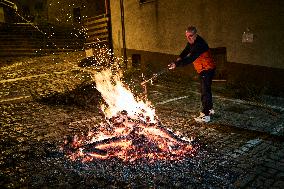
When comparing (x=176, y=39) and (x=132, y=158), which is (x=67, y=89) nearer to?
(x=176, y=39)

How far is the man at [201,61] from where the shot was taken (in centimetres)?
725

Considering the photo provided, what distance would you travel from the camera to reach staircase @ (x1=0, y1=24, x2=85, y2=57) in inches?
927

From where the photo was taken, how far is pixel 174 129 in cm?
725

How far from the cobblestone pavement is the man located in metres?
0.43

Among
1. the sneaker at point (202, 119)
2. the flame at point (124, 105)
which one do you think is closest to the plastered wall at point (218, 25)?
the sneaker at point (202, 119)

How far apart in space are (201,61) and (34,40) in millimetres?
21463

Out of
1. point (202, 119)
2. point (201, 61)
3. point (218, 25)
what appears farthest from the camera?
point (218, 25)

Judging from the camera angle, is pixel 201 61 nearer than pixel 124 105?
Yes

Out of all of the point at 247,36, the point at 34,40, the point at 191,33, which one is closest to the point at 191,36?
the point at 191,33

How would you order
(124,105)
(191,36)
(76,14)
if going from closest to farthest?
(191,36), (124,105), (76,14)

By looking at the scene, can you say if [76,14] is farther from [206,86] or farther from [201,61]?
[206,86]

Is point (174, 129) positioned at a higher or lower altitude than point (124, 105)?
lower

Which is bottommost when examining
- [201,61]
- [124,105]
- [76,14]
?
[124,105]

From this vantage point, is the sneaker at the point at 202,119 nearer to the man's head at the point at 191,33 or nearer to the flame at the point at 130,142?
the flame at the point at 130,142
